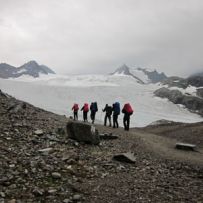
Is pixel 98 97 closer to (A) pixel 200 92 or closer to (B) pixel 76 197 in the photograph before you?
(A) pixel 200 92

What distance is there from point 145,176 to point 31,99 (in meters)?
77.1

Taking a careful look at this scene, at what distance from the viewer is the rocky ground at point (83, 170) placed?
1048cm

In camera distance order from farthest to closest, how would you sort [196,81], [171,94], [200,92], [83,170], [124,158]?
[196,81]
[200,92]
[171,94]
[124,158]
[83,170]

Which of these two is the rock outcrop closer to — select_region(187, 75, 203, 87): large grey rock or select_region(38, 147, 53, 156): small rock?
select_region(187, 75, 203, 87): large grey rock

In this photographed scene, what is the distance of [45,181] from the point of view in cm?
1109

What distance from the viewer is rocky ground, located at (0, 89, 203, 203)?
10.5m

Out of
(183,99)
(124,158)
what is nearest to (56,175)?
(124,158)

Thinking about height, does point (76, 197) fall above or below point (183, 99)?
below

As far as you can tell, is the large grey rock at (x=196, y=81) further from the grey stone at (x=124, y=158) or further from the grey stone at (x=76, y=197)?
the grey stone at (x=76, y=197)

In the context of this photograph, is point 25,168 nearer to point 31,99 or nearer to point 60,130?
point 60,130

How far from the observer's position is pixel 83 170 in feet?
41.3

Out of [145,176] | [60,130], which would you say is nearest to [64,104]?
[60,130]

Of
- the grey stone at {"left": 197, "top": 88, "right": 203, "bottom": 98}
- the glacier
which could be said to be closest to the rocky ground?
the glacier

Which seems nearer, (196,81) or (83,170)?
(83,170)
